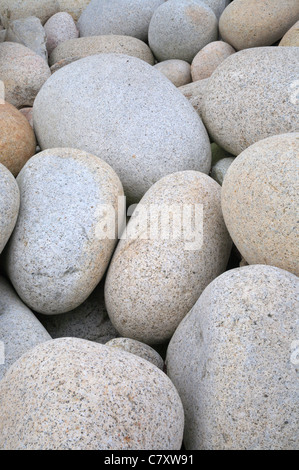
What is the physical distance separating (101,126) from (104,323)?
3.73 ft

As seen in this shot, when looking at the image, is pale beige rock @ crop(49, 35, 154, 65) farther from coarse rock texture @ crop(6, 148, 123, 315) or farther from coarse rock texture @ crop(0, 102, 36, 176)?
coarse rock texture @ crop(6, 148, 123, 315)

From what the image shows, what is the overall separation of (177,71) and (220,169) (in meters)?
1.44

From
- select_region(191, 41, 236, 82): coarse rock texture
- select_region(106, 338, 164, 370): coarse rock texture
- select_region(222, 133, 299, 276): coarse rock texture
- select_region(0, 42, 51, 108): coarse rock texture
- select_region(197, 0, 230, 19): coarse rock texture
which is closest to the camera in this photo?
select_region(222, 133, 299, 276): coarse rock texture

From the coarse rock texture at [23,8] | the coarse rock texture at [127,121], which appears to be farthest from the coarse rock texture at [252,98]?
the coarse rock texture at [23,8]

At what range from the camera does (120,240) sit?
262 centimetres

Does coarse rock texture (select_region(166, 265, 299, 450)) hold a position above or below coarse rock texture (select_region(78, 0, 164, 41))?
below

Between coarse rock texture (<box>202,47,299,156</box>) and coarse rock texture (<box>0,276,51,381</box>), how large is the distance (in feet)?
5.16

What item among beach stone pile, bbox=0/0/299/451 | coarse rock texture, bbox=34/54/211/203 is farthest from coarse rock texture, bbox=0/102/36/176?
coarse rock texture, bbox=34/54/211/203

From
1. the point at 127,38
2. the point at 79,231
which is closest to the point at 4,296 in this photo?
the point at 79,231

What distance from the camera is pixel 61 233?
2.47m

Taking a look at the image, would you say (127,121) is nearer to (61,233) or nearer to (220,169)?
(220,169)

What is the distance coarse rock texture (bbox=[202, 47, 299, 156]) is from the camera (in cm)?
296

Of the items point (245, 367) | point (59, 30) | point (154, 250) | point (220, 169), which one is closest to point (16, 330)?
point (154, 250)

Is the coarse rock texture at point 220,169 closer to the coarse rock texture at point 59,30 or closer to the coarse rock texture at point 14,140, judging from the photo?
the coarse rock texture at point 14,140
